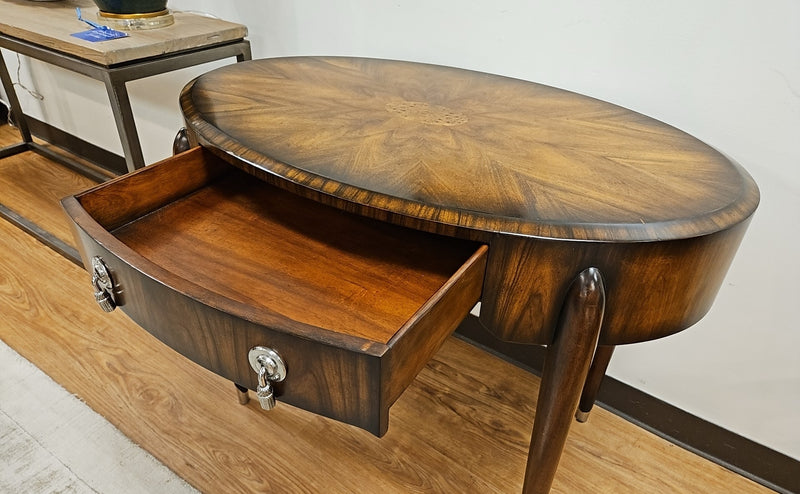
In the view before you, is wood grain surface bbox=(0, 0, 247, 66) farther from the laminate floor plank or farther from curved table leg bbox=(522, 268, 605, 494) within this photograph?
curved table leg bbox=(522, 268, 605, 494)

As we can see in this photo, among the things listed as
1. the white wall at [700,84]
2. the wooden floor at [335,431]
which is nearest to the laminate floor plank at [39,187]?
the wooden floor at [335,431]

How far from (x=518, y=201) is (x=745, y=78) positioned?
417mm

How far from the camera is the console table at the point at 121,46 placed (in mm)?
871

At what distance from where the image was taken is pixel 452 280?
0.42 metres

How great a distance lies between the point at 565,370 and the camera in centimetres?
50

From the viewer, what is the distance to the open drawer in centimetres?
39

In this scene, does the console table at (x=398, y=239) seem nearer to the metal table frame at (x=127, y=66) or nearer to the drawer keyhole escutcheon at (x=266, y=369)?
the drawer keyhole escutcheon at (x=266, y=369)

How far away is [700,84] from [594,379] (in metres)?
0.45

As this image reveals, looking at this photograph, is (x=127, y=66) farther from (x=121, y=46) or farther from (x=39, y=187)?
(x=39, y=187)

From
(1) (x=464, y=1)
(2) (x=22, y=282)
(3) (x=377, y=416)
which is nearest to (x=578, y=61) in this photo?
(1) (x=464, y=1)

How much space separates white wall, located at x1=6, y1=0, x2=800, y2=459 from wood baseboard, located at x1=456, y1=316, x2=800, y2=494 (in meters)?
0.02

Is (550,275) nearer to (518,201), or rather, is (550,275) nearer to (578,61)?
(518,201)

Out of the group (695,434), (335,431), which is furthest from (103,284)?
(695,434)

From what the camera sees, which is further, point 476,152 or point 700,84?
point 700,84
